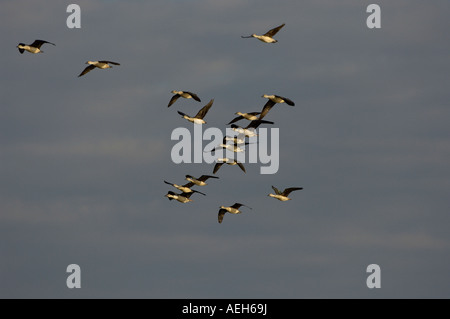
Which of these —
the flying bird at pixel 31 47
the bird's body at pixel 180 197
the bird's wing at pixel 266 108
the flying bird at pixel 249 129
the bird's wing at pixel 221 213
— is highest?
the flying bird at pixel 31 47

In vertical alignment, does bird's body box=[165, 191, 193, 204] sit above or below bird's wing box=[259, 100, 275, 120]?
below

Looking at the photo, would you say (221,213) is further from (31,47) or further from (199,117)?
(31,47)

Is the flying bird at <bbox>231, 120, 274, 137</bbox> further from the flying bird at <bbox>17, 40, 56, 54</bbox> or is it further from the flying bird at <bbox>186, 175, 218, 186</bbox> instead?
the flying bird at <bbox>17, 40, 56, 54</bbox>

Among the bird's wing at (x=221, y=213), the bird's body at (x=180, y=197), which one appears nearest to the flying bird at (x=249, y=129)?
the bird's wing at (x=221, y=213)

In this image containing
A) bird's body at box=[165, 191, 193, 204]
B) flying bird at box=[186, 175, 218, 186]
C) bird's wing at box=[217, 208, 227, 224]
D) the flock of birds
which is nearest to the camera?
the flock of birds

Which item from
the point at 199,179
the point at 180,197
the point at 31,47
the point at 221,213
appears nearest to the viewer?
the point at 31,47

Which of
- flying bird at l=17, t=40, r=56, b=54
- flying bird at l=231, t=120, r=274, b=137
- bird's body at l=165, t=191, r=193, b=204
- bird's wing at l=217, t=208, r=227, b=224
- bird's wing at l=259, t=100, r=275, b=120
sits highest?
flying bird at l=17, t=40, r=56, b=54

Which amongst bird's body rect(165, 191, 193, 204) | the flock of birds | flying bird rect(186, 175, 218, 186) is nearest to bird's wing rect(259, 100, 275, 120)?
the flock of birds

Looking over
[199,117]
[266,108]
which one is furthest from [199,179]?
[266,108]

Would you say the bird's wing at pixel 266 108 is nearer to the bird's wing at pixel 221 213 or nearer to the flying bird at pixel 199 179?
the flying bird at pixel 199 179

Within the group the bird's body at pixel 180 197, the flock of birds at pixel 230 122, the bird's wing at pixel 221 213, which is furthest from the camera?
the bird's body at pixel 180 197

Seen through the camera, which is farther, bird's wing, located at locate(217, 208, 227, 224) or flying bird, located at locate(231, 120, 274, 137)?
bird's wing, located at locate(217, 208, 227, 224)
